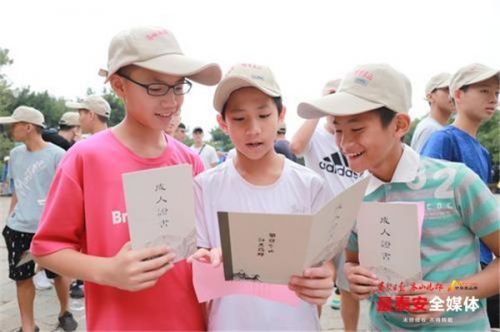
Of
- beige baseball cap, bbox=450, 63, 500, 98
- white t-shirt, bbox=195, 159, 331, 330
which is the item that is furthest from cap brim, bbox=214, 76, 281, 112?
beige baseball cap, bbox=450, 63, 500, 98

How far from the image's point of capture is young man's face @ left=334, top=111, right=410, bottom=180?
1.36 meters

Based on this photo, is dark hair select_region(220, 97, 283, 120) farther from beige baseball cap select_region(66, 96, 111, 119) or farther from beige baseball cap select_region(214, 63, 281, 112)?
beige baseball cap select_region(66, 96, 111, 119)

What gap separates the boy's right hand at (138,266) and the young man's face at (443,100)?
2683mm

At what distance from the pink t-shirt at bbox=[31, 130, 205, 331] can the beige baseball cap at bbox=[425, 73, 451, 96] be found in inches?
101

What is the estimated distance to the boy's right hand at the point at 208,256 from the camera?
115cm

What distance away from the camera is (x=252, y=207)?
1.32m

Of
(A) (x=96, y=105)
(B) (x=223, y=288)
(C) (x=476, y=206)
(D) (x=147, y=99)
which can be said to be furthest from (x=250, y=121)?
(A) (x=96, y=105)

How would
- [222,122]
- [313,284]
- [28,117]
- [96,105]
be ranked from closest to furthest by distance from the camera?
[313,284]
[222,122]
[28,117]
[96,105]

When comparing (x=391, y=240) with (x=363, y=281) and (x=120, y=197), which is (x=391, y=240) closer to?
(x=363, y=281)

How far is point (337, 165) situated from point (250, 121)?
5.12 ft

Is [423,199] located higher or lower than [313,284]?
higher

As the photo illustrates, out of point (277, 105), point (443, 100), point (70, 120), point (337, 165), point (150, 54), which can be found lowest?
point (337, 165)

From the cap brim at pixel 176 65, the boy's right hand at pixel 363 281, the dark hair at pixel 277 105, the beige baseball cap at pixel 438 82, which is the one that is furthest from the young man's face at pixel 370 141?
the beige baseball cap at pixel 438 82

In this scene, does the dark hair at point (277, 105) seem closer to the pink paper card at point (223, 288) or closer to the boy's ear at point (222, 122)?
the boy's ear at point (222, 122)
